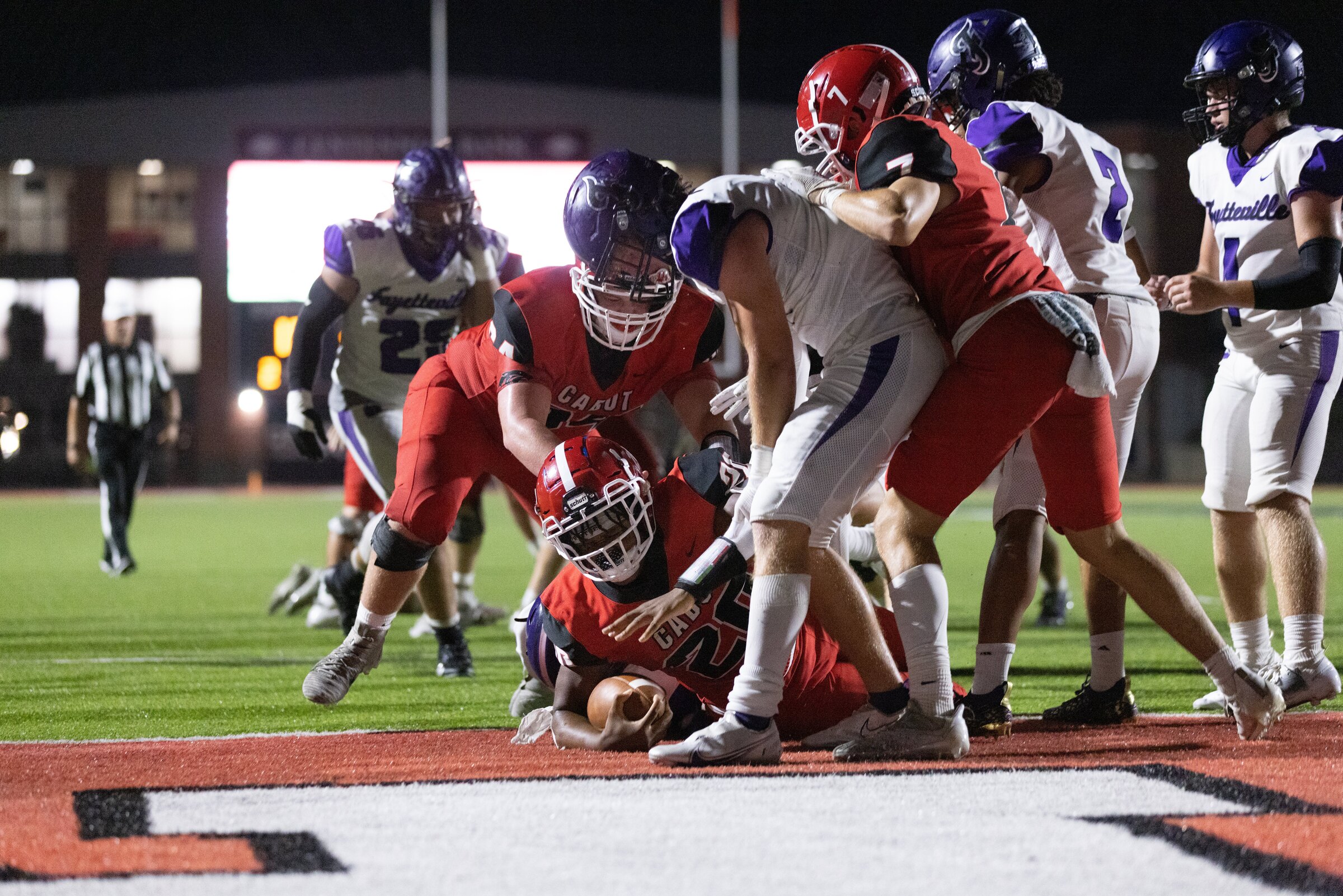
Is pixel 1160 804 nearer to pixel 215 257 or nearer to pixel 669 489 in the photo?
pixel 669 489

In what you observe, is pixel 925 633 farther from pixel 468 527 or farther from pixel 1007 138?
pixel 468 527

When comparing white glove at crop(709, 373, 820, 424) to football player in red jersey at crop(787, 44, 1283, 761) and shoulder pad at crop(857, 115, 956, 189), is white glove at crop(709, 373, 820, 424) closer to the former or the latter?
football player in red jersey at crop(787, 44, 1283, 761)

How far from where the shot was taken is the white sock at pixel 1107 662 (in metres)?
4.20

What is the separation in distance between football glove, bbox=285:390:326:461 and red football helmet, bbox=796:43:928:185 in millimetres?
3158

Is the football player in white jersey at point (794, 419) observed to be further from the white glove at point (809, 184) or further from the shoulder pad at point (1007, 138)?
the shoulder pad at point (1007, 138)

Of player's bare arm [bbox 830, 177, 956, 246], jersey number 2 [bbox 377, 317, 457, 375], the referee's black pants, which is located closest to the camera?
player's bare arm [bbox 830, 177, 956, 246]

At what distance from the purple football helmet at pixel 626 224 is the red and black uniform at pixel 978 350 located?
0.61 m

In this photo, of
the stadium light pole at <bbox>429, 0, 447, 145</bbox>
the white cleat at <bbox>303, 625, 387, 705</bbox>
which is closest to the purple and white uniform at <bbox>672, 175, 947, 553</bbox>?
the white cleat at <bbox>303, 625, 387, 705</bbox>

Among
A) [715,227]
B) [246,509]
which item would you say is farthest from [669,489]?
[246,509]

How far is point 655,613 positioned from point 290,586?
197 inches

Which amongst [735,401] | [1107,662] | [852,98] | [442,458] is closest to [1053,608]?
[1107,662]

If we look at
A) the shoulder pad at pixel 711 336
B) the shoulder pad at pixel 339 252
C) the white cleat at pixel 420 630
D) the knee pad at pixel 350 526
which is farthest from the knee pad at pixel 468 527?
the shoulder pad at pixel 711 336

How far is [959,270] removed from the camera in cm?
357

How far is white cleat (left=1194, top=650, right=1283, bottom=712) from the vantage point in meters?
4.39
